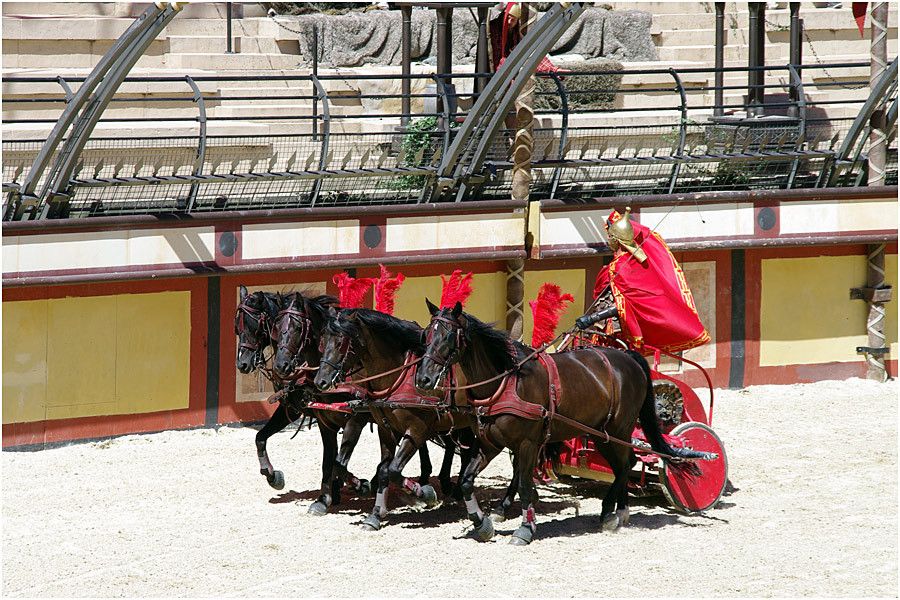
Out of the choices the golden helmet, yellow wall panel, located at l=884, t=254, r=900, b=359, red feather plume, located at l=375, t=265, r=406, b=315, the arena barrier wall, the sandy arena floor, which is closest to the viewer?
A: the sandy arena floor

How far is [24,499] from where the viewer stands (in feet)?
40.8

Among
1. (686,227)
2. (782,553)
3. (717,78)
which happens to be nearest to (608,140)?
(686,227)

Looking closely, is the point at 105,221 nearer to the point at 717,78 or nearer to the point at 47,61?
the point at 47,61

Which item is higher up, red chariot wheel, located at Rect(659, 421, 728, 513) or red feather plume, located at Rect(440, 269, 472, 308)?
red feather plume, located at Rect(440, 269, 472, 308)

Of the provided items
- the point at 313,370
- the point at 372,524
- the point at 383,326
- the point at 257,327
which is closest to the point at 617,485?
the point at 372,524

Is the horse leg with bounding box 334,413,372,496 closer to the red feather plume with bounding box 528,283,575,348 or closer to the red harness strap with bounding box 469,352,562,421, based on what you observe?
the red harness strap with bounding box 469,352,562,421

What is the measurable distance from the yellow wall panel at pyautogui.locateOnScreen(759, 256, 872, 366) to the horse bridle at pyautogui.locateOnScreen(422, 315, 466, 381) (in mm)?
7304

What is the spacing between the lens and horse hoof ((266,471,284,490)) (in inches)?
484

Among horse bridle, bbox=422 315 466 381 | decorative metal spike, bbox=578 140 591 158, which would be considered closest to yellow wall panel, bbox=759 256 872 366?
decorative metal spike, bbox=578 140 591 158

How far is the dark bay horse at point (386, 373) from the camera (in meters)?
11.4

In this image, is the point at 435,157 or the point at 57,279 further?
the point at 435,157

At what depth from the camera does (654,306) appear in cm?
1206

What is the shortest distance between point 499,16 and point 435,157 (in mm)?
2663

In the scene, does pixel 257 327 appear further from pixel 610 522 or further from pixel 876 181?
pixel 876 181
